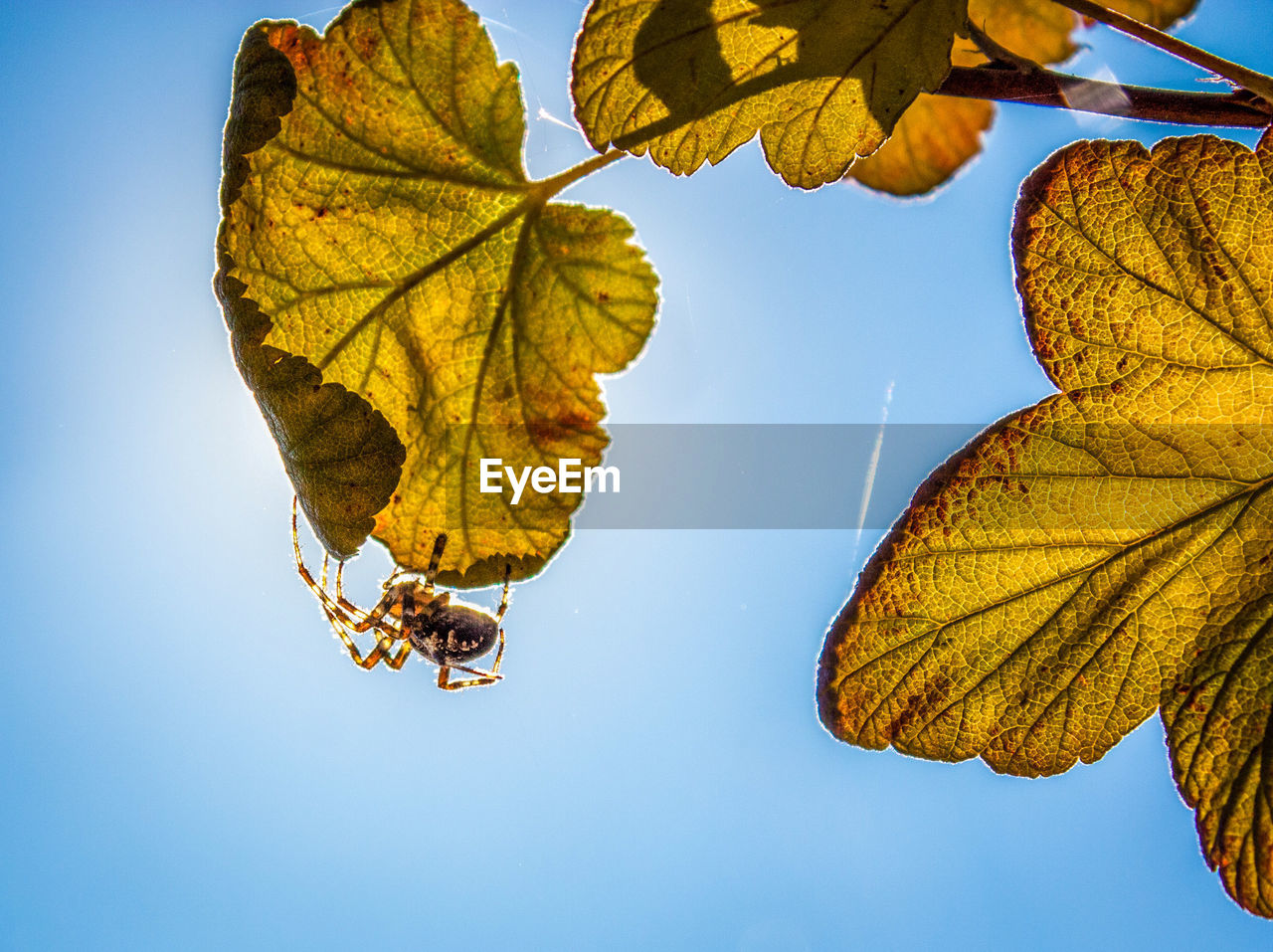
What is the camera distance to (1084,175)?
955mm

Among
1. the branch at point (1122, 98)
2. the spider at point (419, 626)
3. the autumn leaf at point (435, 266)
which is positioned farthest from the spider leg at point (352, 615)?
the branch at point (1122, 98)

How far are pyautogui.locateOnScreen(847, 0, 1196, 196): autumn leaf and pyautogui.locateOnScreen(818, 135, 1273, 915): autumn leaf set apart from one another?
2.91 feet

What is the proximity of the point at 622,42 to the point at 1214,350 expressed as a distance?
2.57 feet

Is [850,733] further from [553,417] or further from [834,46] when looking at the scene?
[834,46]

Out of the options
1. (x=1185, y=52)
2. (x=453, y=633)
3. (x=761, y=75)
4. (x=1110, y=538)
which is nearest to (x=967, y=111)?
(x=1185, y=52)

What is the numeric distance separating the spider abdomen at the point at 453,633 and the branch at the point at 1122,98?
2.32m

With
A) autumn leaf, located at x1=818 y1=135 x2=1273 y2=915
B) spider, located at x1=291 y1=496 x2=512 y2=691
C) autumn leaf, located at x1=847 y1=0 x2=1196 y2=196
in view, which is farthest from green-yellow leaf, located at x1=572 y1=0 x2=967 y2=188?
spider, located at x1=291 y1=496 x2=512 y2=691

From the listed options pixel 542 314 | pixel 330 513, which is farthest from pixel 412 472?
pixel 542 314

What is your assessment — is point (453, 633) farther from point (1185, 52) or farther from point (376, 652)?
point (1185, 52)

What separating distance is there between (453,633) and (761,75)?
230 cm

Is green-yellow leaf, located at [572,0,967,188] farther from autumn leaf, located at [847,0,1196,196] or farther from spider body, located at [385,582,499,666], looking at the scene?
spider body, located at [385,582,499,666]

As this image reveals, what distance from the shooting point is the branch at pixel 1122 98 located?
94cm

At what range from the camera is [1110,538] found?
1.07 m

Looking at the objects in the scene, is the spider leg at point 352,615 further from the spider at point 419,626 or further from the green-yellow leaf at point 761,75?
the green-yellow leaf at point 761,75
